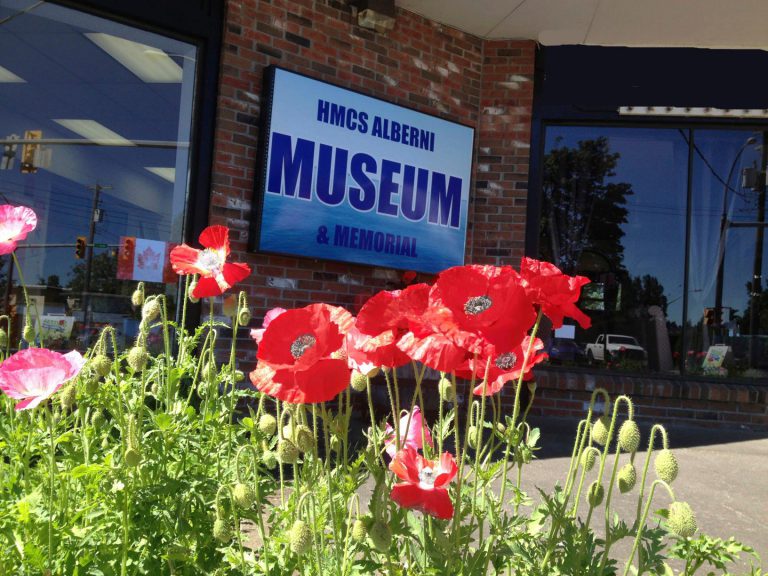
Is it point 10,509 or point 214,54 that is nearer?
point 10,509

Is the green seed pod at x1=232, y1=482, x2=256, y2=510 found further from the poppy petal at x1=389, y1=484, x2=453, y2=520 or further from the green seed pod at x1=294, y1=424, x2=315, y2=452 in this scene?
the poppy petal at x1=389, y1=484, x2=453, y2=520

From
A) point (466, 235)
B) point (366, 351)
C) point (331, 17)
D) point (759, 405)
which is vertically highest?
point (331, 17)

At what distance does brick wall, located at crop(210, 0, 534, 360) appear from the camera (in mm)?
4938

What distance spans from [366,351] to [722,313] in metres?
6.25

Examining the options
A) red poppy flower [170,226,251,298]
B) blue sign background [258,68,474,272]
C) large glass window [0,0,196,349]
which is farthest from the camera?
blue sign background [258,68,474,272]

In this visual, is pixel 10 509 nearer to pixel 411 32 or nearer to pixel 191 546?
pixel 191 546

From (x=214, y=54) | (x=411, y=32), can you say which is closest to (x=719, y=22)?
(x=411, y=32)

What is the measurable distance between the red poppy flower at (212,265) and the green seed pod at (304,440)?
394 millimetres

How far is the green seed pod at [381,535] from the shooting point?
95 centimetres

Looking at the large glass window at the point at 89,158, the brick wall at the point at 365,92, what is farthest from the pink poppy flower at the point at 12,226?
the brick wall at the point at 365,92

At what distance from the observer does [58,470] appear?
4.50 ft

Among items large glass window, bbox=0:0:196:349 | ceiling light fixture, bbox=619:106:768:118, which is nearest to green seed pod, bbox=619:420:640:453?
large glass window, bbox=0:0:196:349

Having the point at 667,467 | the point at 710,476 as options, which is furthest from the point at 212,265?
the point at 710,476

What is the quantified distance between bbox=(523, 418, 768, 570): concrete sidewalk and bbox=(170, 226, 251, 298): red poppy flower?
203 centimetres
